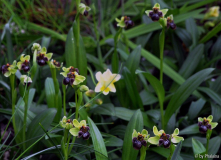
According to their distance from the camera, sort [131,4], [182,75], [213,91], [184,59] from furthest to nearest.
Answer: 1. [131,4]
2. [184,59]
3. [182,75]
4. [213,91]

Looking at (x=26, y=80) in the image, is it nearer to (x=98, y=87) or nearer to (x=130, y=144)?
(x=98, y=87)

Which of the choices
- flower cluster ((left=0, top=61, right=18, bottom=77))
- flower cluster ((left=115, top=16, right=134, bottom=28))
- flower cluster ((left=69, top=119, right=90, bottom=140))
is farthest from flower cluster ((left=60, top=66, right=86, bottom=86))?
flower cluster ((left=115, top=16, right=134, bottom=28))

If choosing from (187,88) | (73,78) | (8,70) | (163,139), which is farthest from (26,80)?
(187,88)

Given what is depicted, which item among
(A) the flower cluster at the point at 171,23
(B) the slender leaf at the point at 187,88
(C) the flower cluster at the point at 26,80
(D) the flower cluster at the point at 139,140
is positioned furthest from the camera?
(B) the slender leaf at the point at 187,88

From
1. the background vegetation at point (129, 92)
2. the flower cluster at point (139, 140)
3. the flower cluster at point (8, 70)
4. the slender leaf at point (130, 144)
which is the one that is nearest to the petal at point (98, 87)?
the background vegetation at point (129, 92)

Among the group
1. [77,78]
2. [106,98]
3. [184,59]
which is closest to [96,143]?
[77,78]

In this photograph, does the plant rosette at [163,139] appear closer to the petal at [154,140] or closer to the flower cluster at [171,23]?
the petal at [154,140]

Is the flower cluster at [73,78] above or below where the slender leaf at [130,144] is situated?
above

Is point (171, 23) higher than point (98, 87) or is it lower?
higher

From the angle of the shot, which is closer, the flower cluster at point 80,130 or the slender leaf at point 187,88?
the flower cluster at point 80,130

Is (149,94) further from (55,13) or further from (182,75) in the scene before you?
(55,13)

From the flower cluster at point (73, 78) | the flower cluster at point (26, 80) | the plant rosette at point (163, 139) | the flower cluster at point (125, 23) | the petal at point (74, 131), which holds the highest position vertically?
the flower cluster at point (125, 23)
